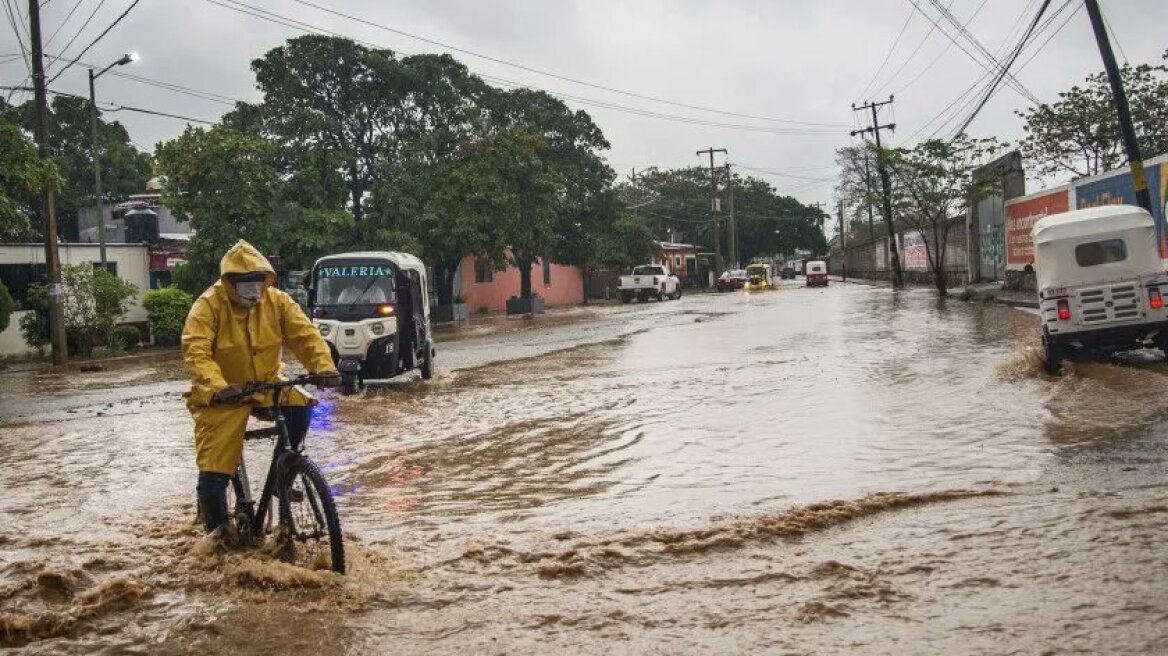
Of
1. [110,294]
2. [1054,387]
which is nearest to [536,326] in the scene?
[110,294]

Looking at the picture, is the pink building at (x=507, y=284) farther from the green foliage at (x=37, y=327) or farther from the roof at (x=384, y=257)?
the roof at (x=384, y=257)

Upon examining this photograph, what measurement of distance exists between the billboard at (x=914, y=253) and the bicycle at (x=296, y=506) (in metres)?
56.4

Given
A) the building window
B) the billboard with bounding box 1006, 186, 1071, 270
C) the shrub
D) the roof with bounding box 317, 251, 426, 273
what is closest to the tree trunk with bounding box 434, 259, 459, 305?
the building window

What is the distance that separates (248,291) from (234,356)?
390 mm

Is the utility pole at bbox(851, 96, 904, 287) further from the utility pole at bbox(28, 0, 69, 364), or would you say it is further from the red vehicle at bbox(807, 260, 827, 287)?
the utility pole at bbox(28, 0, 69, 364)

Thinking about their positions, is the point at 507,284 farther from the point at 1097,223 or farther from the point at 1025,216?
the point at 1097,223

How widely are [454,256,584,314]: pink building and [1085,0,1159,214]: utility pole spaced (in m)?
27.5

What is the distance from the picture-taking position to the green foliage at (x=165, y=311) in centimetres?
2792

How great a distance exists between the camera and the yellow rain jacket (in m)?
5.44

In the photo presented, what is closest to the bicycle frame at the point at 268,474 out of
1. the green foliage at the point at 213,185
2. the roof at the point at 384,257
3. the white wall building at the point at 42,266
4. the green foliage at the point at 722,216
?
the roof at the point at 384,257

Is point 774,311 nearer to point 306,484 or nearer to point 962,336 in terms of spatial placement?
point 962,336

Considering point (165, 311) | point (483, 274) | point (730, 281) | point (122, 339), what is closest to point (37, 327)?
point (122, 339)

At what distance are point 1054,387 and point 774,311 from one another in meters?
22.0

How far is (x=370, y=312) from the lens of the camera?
1473cm
